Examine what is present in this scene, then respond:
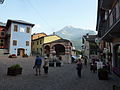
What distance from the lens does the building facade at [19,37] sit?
3616cm

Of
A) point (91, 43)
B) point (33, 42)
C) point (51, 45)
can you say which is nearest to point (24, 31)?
point (51, 45)

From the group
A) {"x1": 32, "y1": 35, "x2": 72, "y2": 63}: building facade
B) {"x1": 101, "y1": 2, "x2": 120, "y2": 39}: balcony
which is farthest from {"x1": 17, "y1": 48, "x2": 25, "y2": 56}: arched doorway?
{"x1": 101, "y1": 2, "x2": 120, "y2": 39}: balcony

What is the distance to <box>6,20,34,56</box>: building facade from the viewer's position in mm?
36156

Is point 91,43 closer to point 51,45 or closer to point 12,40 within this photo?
point 51,45

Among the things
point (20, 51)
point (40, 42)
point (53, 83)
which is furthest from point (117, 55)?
point (40, 42)

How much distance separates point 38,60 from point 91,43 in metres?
29.0

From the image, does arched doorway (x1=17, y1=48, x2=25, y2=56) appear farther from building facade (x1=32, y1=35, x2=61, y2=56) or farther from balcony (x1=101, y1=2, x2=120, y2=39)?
balcony (x1=101, y1=2, x2=120, y2=39)

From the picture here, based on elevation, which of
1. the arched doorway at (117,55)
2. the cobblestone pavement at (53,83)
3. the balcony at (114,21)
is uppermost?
the balcony at (114,21)

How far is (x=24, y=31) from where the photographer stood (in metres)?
37.9

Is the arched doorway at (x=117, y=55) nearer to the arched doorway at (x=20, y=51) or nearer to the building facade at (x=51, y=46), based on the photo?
the building facade at (x=51, y=46)

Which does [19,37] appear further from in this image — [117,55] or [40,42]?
[117,55]

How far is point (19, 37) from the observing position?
1458 inches

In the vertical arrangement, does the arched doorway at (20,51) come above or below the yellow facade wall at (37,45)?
below

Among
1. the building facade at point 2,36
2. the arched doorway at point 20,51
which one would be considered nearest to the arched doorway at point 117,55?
the arched doorway at point 20,51
